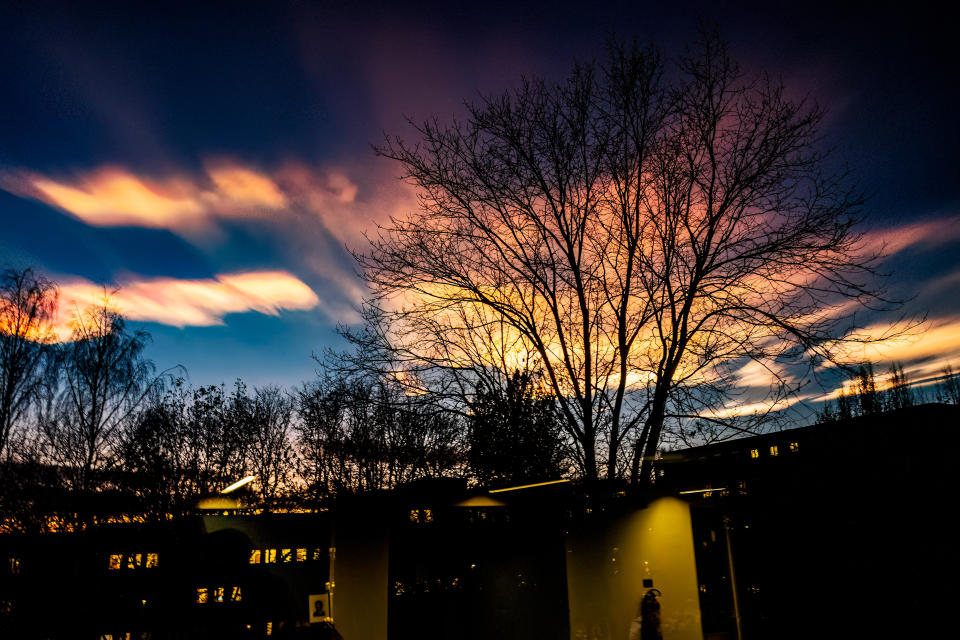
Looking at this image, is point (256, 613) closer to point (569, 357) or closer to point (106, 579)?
point (106, 579)

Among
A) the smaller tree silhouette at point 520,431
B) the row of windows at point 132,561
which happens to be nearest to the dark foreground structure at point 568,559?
the row of windows at point 132,561

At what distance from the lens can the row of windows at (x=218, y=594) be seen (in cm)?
647

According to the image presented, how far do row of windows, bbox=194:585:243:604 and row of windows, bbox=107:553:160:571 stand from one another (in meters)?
0.64

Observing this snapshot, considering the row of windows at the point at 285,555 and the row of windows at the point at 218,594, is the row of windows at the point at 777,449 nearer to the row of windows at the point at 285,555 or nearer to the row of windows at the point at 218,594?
the row of windows at the point at 285,555

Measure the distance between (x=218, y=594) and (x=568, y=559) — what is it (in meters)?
5.34

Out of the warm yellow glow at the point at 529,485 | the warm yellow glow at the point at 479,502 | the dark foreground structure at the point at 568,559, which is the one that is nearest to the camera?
the dark foreground structure at the point at 568,559

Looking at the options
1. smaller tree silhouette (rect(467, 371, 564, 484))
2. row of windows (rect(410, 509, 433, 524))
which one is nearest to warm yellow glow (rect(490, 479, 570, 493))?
smaller tree silhouette (rect(467, 371, 564, 484))

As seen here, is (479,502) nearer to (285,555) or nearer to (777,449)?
(285,555)

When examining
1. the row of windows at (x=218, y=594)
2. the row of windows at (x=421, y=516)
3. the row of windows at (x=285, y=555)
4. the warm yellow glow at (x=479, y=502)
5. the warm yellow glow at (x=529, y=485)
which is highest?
the warm yellow glow at (x=529, y=485)

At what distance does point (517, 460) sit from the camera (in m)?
9.48

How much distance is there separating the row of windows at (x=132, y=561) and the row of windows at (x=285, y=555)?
1.10 m

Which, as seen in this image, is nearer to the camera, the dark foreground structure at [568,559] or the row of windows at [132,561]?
the dark foreground structure at [568,559]

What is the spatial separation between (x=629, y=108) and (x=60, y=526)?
1444 centimetres

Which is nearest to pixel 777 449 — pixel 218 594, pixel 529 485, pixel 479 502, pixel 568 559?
pixel 529 485
